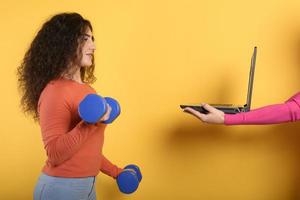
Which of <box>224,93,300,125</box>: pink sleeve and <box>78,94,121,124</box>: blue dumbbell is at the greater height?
<box>224,93,300,125</box>: pink sleeve

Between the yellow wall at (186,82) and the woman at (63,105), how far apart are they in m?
0.42

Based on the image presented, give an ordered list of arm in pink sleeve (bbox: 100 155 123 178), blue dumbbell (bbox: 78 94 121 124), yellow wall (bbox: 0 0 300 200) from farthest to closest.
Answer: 1. yellow wall (bbox: 0 0 300 200)
2. arm in pink sleeve (bbox: 100 155 123 178)
3. blue dumbbell (bbox: 78 94 121 124)

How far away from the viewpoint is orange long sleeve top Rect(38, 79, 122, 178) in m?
1.09

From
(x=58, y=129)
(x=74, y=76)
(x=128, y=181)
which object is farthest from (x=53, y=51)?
(x=128, y=181)

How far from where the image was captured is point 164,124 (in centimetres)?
170

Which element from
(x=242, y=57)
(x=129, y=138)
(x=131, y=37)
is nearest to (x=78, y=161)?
(x=129, y=138)

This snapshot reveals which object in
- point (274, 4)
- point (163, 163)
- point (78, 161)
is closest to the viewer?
point (78, 161)

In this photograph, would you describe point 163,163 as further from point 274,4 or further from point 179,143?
point 274,4

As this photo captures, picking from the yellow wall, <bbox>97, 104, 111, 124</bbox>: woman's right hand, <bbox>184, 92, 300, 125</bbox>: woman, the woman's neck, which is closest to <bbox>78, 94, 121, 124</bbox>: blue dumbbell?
<bbox>97, 104, 111, 124</bbox>: woman's right hand

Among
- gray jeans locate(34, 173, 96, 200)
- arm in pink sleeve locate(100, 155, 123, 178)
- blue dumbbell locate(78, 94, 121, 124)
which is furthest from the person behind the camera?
arm in pink sleeve locate(100, 155, 123, 178)

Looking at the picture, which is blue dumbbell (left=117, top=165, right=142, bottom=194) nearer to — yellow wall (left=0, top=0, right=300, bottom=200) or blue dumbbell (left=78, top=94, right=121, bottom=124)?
yellow wall (left=0, top=0, right=300, bottom=200)

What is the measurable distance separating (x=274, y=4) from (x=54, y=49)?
94cm

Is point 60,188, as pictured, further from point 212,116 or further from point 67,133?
point 212,116

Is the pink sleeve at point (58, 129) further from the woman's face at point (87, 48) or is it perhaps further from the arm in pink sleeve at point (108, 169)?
the arm in pink sleeve at point (108, 169)
